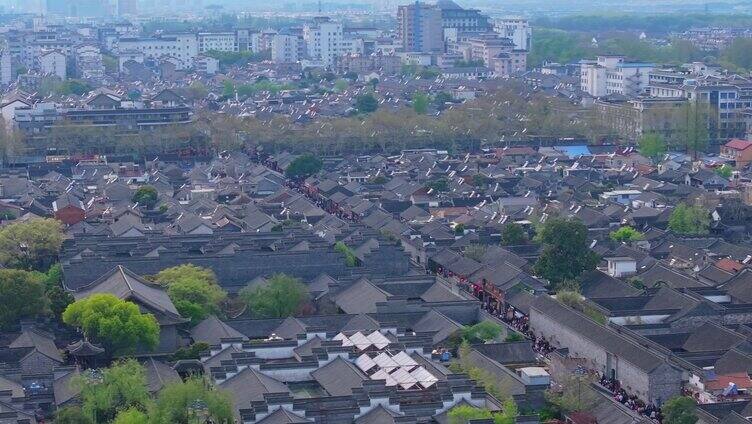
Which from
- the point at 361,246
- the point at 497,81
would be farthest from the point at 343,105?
the point at 361,246

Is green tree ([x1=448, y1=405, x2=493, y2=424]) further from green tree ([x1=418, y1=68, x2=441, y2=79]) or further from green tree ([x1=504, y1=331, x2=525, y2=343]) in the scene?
green tree ([x1=418, y1=68, x2=441, y2=79])

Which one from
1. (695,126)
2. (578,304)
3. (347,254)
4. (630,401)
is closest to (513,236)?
(347,254)

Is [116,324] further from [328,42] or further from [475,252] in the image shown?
[328,42]

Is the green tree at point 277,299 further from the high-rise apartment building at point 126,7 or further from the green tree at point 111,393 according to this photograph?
the high-rise apartment building at point 126,7

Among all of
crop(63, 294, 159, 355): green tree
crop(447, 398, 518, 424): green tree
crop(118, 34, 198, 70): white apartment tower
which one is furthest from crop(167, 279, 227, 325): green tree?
crop(118, 34, 198, 70): white apartment tower

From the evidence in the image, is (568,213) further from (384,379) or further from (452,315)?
(384,379)

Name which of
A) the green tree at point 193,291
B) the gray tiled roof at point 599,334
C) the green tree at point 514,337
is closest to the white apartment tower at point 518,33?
the green tree at point 193,291
